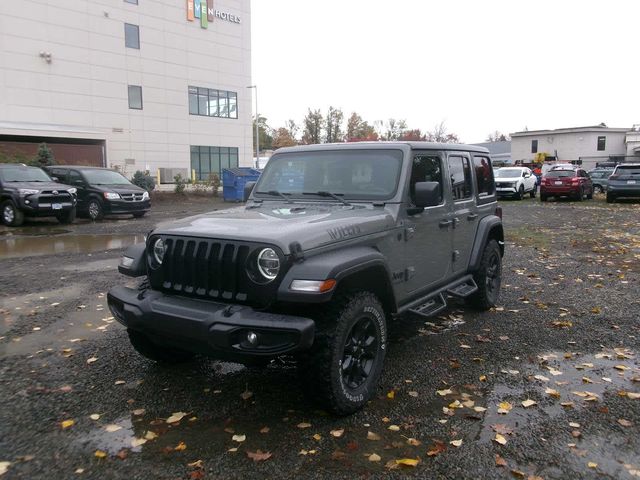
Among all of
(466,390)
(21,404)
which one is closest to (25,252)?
(21,404)

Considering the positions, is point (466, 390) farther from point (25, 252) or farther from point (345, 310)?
point (25, 252)

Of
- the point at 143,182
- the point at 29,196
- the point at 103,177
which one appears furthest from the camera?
the point at 143,182

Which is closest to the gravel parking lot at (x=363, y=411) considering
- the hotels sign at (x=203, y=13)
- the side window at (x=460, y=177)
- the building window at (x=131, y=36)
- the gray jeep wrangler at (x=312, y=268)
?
the gray jeep wrangler at (x=312, y=268)

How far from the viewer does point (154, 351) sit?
4426mm

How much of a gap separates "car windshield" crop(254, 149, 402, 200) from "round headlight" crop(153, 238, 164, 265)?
137 cm

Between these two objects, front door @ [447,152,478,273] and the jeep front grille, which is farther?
front door @ [447,152,478,273]

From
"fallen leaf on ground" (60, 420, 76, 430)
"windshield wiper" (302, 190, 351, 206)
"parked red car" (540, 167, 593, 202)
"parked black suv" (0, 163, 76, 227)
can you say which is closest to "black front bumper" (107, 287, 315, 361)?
"fallen leaf on ground" (60, 420, 76, 430)

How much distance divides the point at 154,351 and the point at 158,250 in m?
1.04

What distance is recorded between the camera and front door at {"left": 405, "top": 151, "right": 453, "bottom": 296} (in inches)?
176

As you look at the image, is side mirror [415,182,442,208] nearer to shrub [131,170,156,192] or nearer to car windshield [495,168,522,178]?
car windshield [495,168,522,178]

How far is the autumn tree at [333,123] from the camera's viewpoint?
6956 cm

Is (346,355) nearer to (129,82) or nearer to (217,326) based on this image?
(217,326)

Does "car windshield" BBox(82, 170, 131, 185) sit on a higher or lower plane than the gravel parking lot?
higher

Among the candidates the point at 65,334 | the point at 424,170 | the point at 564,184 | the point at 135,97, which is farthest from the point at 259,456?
the point at 135,97
